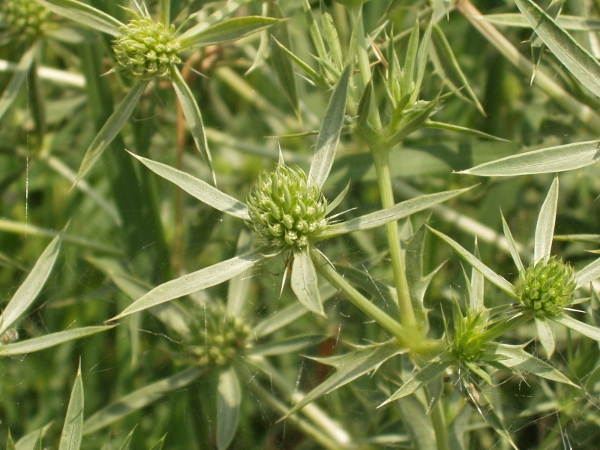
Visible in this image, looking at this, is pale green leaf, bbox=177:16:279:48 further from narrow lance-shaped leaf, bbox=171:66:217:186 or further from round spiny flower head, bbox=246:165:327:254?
round spiny flower head, bbox=246:165:327:254

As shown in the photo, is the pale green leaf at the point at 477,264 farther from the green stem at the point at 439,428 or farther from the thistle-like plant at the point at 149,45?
the thistle-like plant at the point at 149,45

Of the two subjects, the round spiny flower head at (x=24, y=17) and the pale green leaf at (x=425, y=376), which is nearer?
the pale green leaf at (x=425, y=376)

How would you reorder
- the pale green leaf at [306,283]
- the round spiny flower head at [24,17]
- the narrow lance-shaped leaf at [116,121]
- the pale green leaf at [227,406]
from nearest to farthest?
1. the pale green leaf at [306,283]
2. the narrow lance-shaped leaf at [116,121]
3. the pale green leaf at [227,406]
4. the round spiny flower head at [24,17]

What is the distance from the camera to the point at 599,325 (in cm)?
116

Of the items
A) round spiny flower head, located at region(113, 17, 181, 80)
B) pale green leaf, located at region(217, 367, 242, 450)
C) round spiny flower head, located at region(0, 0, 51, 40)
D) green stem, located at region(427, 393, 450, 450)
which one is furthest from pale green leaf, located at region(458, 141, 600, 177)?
round spiny flower head, located at region(0, 0, 51, 40)

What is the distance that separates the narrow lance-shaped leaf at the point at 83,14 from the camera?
3.63 ft

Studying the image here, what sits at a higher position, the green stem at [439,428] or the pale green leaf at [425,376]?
the pale green leaf at [425,376]

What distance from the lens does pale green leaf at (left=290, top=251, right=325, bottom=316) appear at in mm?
839

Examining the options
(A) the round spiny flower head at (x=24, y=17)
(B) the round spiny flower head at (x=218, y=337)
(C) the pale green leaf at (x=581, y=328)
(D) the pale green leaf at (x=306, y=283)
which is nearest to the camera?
(D) the pale green leaf at (x=306, y=283)

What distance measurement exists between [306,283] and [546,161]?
0.51m

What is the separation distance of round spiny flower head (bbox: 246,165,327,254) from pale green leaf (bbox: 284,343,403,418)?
23 cm

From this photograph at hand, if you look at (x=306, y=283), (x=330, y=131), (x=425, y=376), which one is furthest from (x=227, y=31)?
(x=425, y=376)

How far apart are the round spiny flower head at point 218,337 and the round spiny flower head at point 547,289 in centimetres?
81

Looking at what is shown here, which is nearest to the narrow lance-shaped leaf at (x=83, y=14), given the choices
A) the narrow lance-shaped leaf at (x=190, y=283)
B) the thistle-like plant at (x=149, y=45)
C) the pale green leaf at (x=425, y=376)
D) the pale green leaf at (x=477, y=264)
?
the thistle-like plant at (x=149, y=45)
